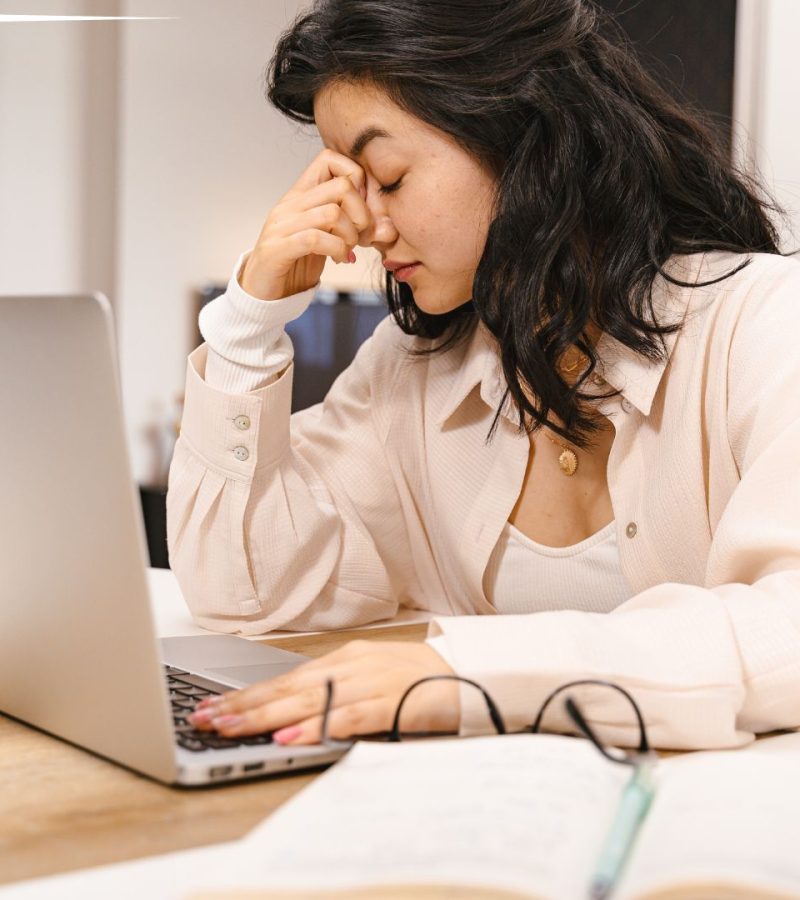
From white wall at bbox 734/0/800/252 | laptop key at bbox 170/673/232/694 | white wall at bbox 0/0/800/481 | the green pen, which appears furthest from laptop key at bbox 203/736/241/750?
white wall at bbox 0/0/800/481

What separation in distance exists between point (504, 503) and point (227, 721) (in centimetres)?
64

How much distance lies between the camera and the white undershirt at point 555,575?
125 centimetres

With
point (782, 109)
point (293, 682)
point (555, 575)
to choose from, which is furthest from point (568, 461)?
point (782, 109)

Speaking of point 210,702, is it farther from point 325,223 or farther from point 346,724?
point 325,223

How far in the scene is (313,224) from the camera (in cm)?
133

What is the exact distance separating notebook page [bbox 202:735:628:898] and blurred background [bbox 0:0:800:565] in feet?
11.7

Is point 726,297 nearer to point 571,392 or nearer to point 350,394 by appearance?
point 571,392

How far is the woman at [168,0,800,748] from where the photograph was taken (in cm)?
119

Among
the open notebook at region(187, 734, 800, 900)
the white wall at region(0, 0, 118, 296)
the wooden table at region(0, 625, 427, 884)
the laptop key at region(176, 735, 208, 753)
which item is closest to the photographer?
the open notebook at region(187, 734, 800, 900)

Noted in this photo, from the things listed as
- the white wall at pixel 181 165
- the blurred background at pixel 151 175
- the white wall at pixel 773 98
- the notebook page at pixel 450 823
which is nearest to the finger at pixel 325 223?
the notebook page at pixel 450 823

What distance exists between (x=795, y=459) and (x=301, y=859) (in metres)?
0.58

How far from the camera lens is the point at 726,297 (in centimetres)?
118

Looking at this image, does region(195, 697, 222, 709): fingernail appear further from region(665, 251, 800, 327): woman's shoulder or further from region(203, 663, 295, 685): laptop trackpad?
region(665, 251, 800, 327): woman's shoulder

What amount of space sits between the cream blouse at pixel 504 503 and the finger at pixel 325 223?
0.08m
